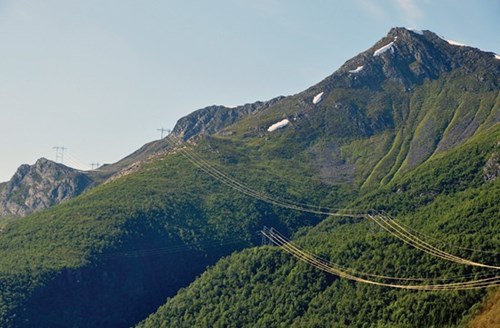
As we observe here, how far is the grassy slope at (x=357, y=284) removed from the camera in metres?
128

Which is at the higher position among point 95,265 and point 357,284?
point 95,265

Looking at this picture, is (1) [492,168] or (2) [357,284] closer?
(2) [357,284]

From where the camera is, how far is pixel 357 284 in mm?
141125

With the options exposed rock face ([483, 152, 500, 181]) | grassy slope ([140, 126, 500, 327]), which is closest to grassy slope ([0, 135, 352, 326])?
grassy slope ([140, 126, 500, 327])

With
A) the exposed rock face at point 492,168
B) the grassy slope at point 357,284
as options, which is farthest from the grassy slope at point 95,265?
the exposed rock face at point 492,168

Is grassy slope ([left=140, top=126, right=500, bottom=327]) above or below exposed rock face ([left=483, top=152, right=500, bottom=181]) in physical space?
below

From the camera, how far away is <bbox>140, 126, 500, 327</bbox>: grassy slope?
128 meters

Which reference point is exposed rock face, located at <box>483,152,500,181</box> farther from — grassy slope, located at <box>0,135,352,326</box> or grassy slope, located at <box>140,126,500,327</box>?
grassy slope, located at <box>0,135,352,326</box>

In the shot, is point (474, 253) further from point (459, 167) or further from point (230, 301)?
point (459, 167)

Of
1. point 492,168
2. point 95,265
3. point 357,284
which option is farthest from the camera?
point 492,168

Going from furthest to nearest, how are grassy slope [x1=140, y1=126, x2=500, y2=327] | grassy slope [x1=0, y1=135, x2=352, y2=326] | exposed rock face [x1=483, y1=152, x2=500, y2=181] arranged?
exposed rock face [x1=483, y1=152, x2=500, y2=181]
grassy slope [x1=0, y1=135, x2=352, y2=326]
grassy slope [x1=140, y1=126, x2=500, y2=327]

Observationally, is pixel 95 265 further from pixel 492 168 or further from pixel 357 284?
pixel 492 168

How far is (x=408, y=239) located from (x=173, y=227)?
2715 inches

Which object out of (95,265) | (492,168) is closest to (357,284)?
(492,168)
